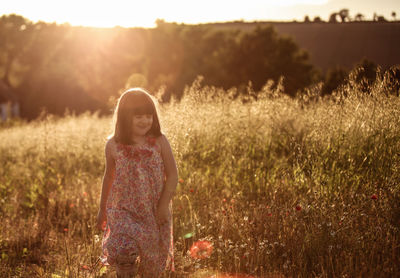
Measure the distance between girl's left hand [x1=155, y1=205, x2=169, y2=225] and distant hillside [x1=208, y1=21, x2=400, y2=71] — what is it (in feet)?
164

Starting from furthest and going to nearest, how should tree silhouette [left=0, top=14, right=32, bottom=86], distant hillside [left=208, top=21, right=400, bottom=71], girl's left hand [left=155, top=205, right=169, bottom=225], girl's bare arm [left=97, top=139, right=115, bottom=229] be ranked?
distant hillside [left=208, top=21, right=400, bottom=71]
tree silhouette [left=0, top=14, right=32, bottom=86]
girl's bare arm [left=97, top=139, right=115, bottom=229]
girl's left hand [left=155, top=205, right=169, bottom=225]

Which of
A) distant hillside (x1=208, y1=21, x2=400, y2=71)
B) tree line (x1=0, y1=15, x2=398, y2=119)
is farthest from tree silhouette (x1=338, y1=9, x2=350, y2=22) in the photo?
tree line (x1=0, y1=15, x2=398, y2=119)

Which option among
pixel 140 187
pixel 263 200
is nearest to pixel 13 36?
pixel 263 200

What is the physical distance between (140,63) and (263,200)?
96.9 ft

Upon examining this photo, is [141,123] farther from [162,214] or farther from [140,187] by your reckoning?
[162,214]

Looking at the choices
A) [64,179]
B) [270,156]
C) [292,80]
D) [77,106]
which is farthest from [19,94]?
[270,156]

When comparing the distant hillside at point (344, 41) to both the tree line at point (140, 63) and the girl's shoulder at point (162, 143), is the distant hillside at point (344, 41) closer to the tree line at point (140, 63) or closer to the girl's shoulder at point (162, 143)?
the tree line at point (140, 63)

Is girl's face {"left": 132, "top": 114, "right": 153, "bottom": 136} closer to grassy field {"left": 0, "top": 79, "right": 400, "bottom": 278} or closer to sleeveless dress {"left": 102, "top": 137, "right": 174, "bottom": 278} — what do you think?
sleeveless dress {"left": 102, "top": 137, "right": 174, "bottom": 278}

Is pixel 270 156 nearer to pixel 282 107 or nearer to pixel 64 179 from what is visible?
pixel 282 107

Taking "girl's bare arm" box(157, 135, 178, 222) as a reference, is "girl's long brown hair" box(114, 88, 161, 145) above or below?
above

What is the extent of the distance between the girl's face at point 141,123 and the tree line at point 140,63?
17.4 meters

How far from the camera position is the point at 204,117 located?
15.7ft

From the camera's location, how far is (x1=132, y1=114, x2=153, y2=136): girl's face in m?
2.68

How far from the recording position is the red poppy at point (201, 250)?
9.74 feet
